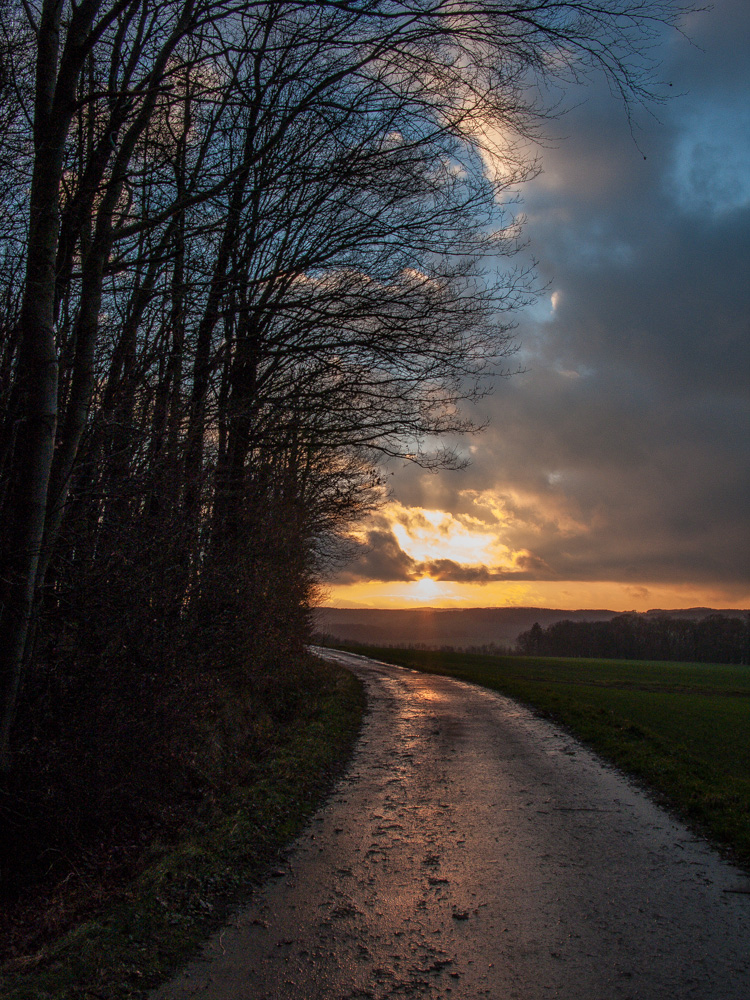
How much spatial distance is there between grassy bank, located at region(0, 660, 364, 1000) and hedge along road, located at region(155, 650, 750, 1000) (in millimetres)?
227

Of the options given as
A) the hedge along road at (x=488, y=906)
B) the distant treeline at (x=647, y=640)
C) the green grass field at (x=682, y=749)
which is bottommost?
the distant treeline at (x=647, y=640)

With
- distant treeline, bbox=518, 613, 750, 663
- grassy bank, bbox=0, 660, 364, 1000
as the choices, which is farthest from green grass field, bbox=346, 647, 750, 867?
distant treeline, bbox=518, 613, 750, 663

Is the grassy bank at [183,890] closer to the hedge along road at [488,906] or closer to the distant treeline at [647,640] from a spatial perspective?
the hedge along road at [488,906]

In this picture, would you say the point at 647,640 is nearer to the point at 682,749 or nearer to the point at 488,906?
the point at 682,749

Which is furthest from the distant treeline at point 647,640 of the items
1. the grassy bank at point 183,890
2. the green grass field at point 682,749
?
the grassy bank at point 183,890

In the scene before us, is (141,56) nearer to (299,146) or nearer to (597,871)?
(299,146)

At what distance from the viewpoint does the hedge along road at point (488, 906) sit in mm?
3631

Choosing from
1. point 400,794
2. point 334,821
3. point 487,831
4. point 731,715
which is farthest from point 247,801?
point 731,715

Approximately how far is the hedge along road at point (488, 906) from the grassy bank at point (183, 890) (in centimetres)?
23

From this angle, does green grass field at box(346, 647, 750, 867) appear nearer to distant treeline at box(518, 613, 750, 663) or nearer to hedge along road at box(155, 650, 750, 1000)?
hedge along road at box(155, 650, 750, 1000)

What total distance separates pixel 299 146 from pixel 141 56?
173 centimetres

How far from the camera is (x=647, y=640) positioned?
418 ft

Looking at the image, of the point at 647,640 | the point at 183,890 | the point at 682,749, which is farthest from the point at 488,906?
the point at 647,640

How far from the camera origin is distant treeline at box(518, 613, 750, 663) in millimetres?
123438
